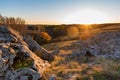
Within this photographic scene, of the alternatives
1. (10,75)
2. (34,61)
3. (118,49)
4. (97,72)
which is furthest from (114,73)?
(118,49)

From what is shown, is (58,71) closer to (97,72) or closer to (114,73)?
(97,72)

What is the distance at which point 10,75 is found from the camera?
8086 mm

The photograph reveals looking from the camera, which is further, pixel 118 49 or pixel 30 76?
pixel 118 49

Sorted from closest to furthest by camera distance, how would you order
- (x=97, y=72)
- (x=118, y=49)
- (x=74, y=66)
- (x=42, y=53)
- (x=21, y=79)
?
(x=21, y=79), (x=97, y=72), (x=74, y=66), (x=42, y=53), (x=118, y=49)

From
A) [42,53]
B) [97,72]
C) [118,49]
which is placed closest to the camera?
[97,72]

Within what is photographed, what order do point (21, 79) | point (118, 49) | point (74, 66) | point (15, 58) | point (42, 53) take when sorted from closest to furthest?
point (21, 79)
point (15, 58)
point (74, 66)
point (42, 53)
point (118, 49)

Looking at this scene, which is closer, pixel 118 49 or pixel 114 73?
pixel 114 73

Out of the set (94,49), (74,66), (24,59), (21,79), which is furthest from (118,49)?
(21,79)

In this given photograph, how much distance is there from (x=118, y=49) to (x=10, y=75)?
27.5ft

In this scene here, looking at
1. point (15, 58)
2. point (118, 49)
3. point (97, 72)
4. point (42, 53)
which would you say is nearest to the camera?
point (97, 72)

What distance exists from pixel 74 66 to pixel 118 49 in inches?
204

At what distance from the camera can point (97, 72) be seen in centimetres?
867

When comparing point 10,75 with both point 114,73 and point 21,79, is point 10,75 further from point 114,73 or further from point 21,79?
point 114,73

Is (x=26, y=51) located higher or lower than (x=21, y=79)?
higher
